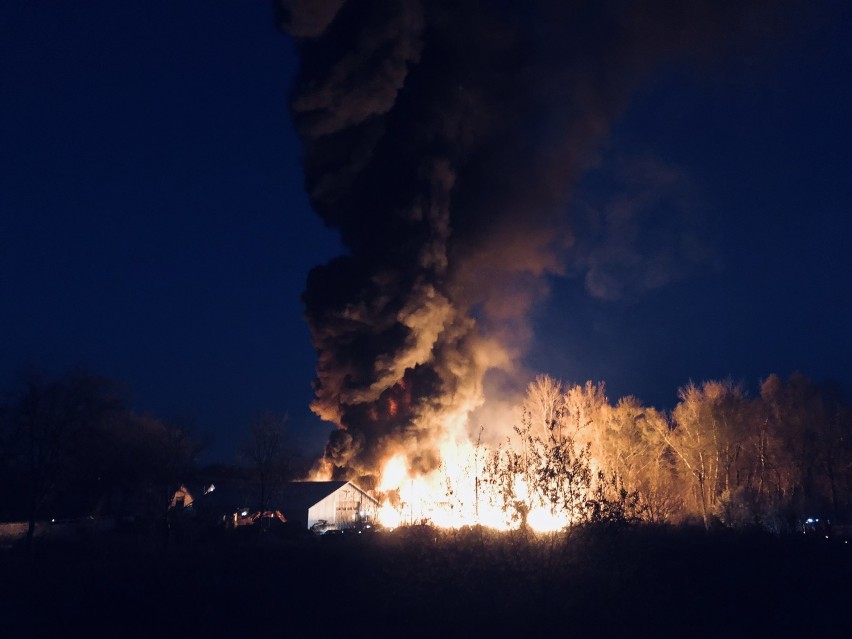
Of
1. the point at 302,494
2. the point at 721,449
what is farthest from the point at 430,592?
the point at 721,449

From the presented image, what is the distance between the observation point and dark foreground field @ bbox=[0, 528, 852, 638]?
13.8 metres

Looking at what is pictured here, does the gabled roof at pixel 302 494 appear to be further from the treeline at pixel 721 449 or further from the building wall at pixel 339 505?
the treeline at pixel 721 449

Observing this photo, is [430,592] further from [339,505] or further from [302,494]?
[302,494]

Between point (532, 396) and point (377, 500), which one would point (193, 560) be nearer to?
point (377, 500)

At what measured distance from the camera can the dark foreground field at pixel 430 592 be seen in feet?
45.1

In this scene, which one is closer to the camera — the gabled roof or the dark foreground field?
the dark foreground field

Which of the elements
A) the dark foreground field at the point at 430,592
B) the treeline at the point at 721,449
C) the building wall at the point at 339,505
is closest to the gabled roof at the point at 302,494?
the building wall at the point at 339,505

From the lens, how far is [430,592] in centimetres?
1493

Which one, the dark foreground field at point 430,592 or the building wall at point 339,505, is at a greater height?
the building wall at point 339,505

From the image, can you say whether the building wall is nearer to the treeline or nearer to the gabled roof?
the gabled roof

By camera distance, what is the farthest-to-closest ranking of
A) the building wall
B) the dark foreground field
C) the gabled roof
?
→ 1. the gabled roof
2. the building wall
3. the dark foreground field

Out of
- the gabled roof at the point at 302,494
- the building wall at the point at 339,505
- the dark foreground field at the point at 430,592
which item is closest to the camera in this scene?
the dark foreground field at the point at 430,592

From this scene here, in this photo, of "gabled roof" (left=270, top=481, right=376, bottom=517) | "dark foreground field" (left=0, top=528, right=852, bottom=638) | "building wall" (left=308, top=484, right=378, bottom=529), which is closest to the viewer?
"dark foreground field" (left=0, top=528, right=852, bottom=638)

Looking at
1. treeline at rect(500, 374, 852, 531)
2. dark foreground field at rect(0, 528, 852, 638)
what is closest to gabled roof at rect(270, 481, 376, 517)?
treeline at rect(500, 374, 852, 531)
